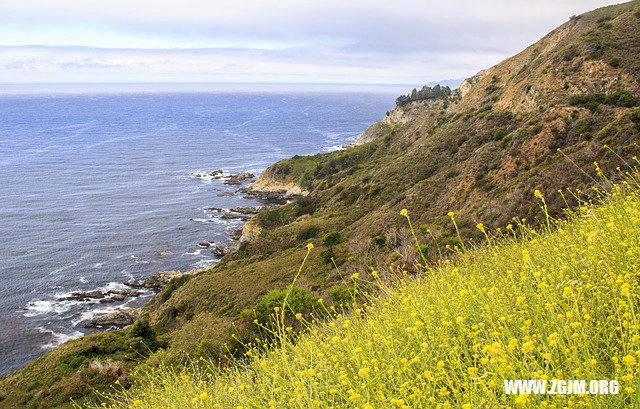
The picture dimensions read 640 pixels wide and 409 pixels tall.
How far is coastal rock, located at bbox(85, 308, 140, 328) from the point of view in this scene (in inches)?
1962

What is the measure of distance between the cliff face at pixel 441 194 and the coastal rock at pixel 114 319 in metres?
3.38

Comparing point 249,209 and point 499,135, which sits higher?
point 499,135

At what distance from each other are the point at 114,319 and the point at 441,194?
41.1m

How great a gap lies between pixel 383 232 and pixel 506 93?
118 ft

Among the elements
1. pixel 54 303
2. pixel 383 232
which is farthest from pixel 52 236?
pixel 383 232

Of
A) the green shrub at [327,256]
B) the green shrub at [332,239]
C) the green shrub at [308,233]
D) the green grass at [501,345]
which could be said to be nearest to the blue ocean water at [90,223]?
the green shrub at [308,233]

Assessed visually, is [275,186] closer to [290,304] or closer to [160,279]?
[160,279]

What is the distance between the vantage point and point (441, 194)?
46750 millimetres

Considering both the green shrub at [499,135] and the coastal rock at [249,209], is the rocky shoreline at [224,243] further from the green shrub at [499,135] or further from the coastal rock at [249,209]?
the green shrub at [499,135]

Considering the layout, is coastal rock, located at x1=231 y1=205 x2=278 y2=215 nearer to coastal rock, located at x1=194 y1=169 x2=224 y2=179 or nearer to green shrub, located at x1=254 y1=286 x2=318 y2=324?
coastal rock, located at x1=194 y1=169 x2=224 y2=179

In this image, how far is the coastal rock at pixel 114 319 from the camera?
49847 mm

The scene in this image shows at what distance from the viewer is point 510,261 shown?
7.70 m

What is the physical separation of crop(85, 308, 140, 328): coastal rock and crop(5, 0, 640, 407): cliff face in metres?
3.38

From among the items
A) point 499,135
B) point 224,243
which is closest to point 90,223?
point 224,243
